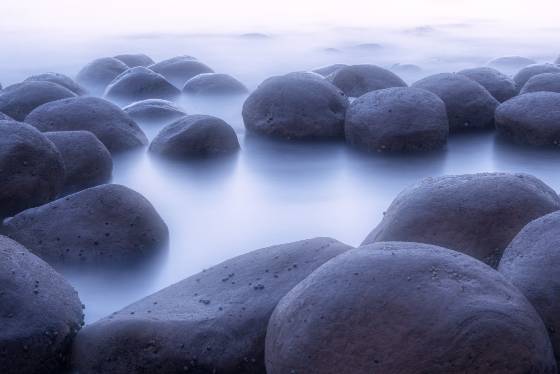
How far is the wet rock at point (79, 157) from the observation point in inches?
173

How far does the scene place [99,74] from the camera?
913 cm

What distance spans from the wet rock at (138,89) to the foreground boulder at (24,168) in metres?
3.92

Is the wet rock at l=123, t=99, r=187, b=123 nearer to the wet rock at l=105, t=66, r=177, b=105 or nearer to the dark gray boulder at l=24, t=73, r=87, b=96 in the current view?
the wet rock at l=105, t=66, r=177, b=105

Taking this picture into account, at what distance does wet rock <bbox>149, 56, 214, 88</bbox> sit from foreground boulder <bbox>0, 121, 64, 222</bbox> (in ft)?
17.7

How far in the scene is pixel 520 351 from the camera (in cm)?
191

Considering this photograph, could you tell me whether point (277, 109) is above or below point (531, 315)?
below

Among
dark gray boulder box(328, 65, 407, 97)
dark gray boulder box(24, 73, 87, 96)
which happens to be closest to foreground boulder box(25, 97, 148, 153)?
dark gray boulder box(328, 65, 407, 97)

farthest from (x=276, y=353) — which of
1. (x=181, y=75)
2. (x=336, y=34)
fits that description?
(x=336, y=34)

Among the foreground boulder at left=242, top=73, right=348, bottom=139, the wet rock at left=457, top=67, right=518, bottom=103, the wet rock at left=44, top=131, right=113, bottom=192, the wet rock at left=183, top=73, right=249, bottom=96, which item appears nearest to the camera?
the wet rock at left=44, top=131, right=113, bottom=192

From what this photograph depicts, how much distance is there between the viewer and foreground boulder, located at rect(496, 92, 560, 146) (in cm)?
526

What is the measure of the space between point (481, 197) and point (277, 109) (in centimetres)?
294

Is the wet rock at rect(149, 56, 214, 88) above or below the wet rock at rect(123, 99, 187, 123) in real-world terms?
below

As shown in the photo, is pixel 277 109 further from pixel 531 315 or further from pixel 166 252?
pixel 531 315

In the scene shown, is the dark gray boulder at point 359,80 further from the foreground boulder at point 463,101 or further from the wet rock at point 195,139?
the wet rock at point 195,139
